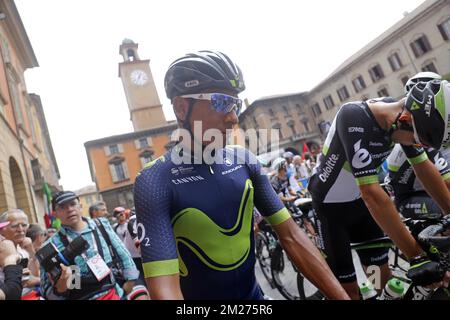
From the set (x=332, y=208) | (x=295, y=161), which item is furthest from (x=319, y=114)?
(x=332, y=208)

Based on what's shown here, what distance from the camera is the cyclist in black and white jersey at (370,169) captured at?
199 cm

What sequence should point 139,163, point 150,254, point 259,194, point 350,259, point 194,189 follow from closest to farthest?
point 150,254 < point 194,189 < point 259,194 < point 350,259 < point 139,163

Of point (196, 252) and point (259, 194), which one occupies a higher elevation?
point (259, 194)

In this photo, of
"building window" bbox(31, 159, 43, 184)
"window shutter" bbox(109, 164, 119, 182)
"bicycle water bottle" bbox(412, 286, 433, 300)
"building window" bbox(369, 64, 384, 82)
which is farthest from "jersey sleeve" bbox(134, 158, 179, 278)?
"window shutter" bbox(109, 164, 119, 182)

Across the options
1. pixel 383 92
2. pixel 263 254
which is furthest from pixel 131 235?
pixel 383 92

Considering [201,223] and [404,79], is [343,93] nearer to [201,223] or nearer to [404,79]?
[404,79]

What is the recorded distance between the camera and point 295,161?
1431 cm

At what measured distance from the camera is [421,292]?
2061 millimetres

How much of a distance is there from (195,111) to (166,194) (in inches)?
18.4

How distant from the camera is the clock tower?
58281 millimetres

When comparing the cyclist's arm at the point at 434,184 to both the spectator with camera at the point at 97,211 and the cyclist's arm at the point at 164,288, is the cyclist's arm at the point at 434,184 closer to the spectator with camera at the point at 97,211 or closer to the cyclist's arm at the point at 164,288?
the cyclist's arm at the point at 164,288

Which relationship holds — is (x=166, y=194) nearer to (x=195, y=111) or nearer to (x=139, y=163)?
(x=195, y=111)

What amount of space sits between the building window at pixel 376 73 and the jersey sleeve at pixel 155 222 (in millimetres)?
48122
